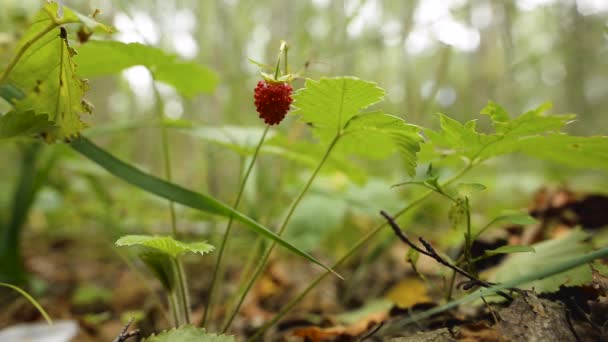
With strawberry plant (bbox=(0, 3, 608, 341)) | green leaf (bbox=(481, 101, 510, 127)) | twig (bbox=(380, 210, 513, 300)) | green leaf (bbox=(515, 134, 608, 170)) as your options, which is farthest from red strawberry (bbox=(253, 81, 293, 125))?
green leaf (bbox=(515, 134, 608, 170))

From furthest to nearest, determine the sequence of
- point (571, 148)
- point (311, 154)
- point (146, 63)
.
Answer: point (311, 154) < point (146, 63) < point (571, 148)

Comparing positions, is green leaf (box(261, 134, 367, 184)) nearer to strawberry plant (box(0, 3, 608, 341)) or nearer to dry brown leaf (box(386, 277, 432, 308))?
strawberry plant (box(0, 3, 608, 341))

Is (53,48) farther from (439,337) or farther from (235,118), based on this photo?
(235,118)

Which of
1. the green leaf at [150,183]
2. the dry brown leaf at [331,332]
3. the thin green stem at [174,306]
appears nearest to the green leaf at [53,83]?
the green leaf at [150,183]

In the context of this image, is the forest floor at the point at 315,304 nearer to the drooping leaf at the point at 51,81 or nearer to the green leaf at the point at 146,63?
the drooping leaf at the point at 51,81

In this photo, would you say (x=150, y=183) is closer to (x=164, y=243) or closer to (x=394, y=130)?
(x=164, y=243)

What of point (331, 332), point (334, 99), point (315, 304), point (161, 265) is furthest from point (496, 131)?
point (315, 304)

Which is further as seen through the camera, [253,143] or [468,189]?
[253,143]
